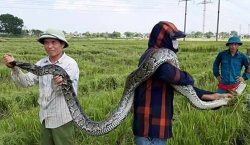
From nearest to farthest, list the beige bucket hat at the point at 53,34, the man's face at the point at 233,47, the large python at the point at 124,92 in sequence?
the large python at the point at 124,92
the beige bucket hat at the point at 53,34
the man's face at the point at 233,47

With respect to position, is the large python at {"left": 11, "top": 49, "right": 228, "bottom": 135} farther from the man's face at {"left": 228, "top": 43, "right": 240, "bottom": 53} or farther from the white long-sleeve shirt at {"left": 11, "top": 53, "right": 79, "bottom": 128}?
the man's face at {"left": 228, "top": 43, "right": 240, "bottom": 53}

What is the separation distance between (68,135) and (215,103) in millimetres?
1461

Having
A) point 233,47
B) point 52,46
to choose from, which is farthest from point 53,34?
point 233,47

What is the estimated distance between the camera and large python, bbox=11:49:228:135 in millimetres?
2458

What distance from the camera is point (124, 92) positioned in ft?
8.71

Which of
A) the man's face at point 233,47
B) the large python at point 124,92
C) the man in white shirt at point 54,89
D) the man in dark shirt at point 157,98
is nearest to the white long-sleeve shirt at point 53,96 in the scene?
the man in white shirt at point 54,89

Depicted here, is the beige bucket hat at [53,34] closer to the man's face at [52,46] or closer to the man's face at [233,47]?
the man's face at [52,46]

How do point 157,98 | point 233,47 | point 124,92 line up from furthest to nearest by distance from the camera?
1. point 233,47
2. point 124,92
3. point 157,98

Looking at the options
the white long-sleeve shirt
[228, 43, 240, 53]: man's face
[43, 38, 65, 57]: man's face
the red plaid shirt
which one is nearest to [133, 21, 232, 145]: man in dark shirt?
the red plaid shirt

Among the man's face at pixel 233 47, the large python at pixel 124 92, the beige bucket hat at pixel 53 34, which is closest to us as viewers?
the large python at pixel 124 92

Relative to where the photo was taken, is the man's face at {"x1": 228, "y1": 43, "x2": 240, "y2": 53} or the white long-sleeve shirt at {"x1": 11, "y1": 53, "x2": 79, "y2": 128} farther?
the man's face at {"x1": 228, "y1": 43, "x2": 240, "y2": 53}

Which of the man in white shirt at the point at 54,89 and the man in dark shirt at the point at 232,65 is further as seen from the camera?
the man in dark shirt at the point at 232,65

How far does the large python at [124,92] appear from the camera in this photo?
2.46 m

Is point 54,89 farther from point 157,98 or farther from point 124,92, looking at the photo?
point 157,98
